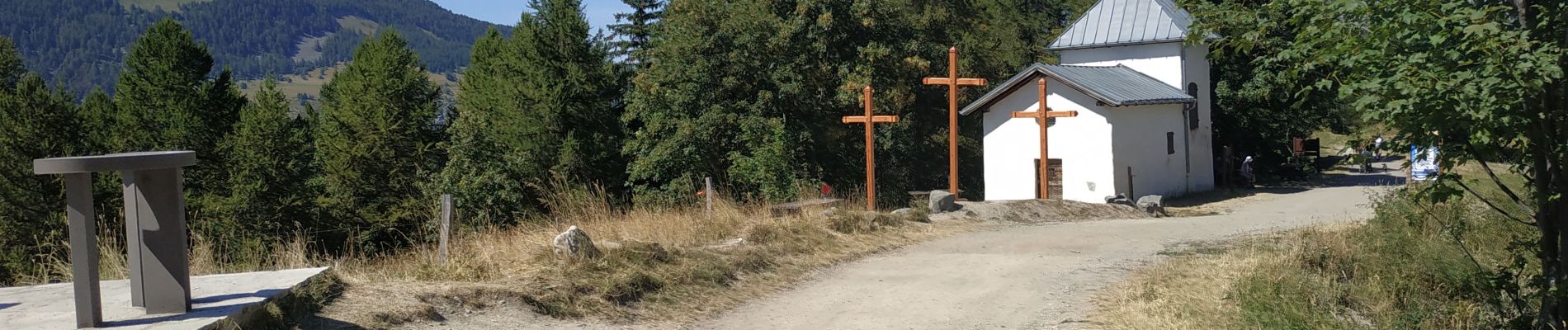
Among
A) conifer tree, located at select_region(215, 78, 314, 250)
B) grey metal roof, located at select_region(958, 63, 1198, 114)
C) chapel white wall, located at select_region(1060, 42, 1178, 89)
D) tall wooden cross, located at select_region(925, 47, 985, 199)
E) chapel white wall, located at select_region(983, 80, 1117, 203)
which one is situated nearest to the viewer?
tall wooden cross, located at select_region(925, 47, 985, 199)

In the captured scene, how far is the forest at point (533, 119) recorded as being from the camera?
31516 mm

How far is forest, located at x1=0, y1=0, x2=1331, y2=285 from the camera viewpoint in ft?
103

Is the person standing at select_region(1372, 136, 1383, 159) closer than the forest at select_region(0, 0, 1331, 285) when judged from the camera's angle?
Yes

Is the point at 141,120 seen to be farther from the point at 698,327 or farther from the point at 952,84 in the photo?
the point at 698,327

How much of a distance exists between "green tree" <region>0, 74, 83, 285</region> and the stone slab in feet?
76.2

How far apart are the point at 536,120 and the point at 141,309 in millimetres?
28958

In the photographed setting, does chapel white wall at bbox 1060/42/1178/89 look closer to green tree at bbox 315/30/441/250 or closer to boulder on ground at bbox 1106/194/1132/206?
boulder on ground at bbox 1106/194/1132/206

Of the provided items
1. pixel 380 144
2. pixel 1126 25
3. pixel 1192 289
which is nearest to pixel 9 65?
pixel 380 144

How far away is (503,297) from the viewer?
820cm

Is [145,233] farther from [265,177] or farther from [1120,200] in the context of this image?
[265,177]

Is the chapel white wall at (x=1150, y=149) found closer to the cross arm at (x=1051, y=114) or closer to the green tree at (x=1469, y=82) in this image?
the cross arm at (x=1051, y=114)

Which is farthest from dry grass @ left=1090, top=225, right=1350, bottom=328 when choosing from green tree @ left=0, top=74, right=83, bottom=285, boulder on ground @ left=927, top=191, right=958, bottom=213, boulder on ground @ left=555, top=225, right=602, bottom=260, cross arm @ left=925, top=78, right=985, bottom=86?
green tree @ left=0, top=74, right=83, bottom=285

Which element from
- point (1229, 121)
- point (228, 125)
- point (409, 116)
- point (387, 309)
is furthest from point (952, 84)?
point (228, 125)

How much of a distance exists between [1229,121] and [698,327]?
107 feet
